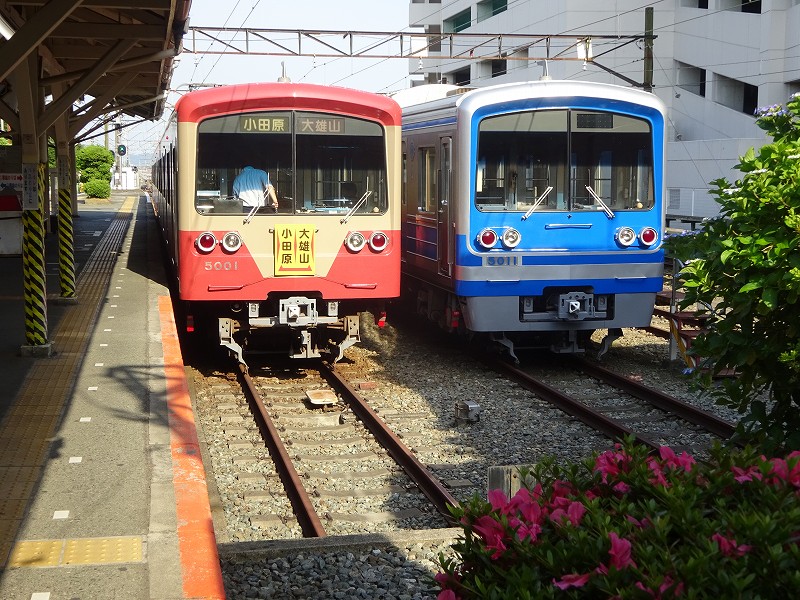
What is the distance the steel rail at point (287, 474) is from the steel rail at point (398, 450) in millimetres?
795

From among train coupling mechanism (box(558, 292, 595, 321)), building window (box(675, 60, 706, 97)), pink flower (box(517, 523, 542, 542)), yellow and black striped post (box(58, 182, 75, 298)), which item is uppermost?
building window (box(675, 60, 706, 97))

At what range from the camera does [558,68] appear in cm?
3984

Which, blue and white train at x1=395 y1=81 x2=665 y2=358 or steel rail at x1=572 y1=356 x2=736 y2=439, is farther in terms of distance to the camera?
blue and white train at x1=395 y1=81 x2=665 y2=358

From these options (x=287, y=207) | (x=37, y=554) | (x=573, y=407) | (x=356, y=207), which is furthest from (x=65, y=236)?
(x=37, y=554)

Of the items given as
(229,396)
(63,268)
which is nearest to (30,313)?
(229,396)

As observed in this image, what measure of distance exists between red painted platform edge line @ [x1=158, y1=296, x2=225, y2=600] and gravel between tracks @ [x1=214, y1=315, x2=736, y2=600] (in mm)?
329

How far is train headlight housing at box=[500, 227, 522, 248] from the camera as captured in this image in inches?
418

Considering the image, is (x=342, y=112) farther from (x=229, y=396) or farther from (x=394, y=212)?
(x=229, y=396)

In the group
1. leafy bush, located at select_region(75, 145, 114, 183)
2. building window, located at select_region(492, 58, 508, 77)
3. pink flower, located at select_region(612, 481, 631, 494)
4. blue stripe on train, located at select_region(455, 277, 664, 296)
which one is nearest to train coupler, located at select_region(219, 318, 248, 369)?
blue stripe on train, located at select_region(455, 277, 664, 296)

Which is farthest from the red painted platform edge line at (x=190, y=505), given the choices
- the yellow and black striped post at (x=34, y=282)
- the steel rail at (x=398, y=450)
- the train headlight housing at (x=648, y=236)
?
the train headlight housing at (x=648, y=236)

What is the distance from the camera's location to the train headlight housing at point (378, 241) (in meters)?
10.5

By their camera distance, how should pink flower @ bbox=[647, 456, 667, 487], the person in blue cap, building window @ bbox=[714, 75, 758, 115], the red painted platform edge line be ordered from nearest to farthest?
pink flower @ bbox=[647, 456, 667, 487], the red painted platform edge line, the person in blue cap, building window @ bbox=[714, 75, 758, 115]

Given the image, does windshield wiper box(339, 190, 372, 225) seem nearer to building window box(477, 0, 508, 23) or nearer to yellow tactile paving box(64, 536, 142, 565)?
yellow tactile paving box(64, 536, 142, 565)

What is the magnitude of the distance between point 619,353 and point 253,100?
518 centimetres
